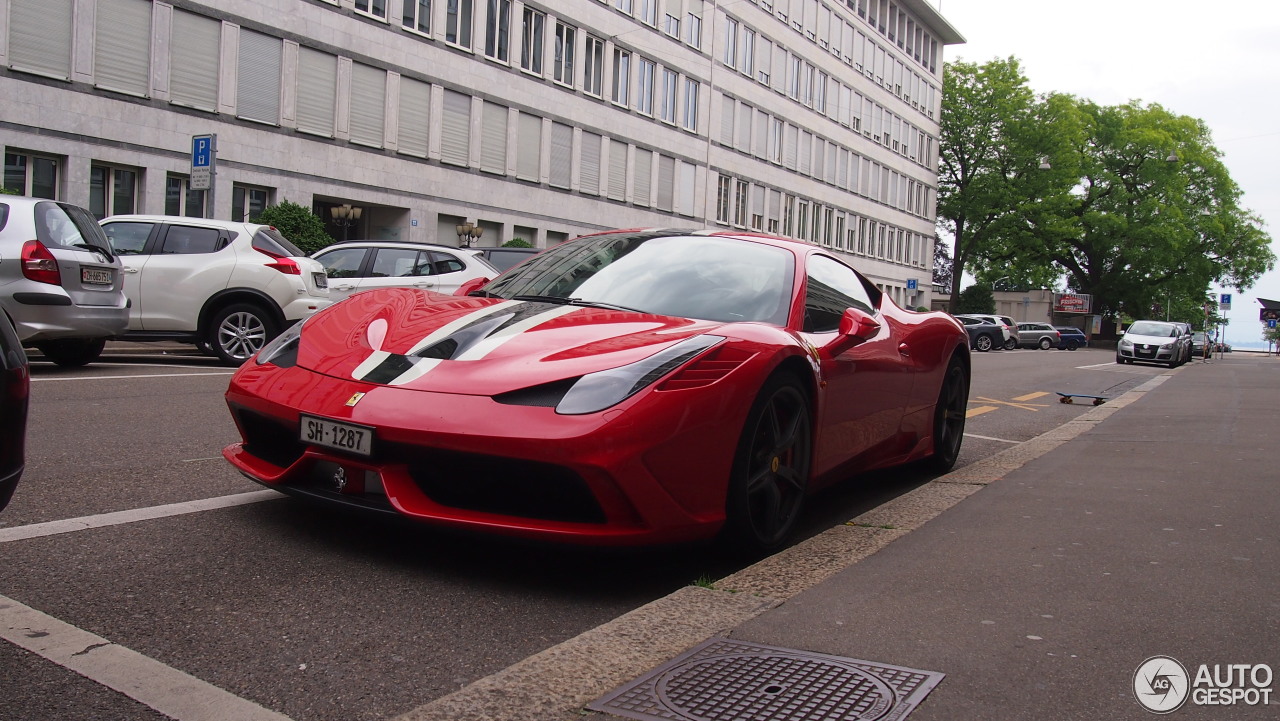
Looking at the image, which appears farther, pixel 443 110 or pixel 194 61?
Answer: pixel 443 110

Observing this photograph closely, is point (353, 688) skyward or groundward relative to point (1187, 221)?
groundward

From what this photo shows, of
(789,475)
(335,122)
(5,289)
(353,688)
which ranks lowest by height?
(353,688)

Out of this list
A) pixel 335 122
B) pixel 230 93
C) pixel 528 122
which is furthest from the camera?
pixel 528 122

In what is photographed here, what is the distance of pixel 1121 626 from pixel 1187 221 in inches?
2711

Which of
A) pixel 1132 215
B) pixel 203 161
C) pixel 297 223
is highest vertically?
pixel 1132 215

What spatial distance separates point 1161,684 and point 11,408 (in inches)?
112

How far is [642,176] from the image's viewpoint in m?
40.9

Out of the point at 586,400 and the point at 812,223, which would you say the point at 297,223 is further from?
the point at 812,223

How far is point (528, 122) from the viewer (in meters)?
34.7

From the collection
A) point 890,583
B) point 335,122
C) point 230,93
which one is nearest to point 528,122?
point 335,122

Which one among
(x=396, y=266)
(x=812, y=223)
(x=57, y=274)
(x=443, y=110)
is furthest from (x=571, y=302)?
(x=812, y=223)

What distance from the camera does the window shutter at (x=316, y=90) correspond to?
27.0 m

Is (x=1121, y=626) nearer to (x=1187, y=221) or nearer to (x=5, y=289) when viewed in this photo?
(x=5, y=289)

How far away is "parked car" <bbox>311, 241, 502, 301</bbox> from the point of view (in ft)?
49.1
